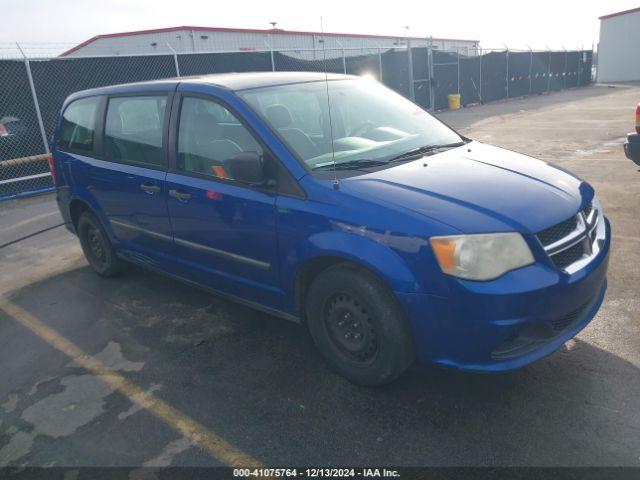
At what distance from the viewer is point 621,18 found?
3753 centimetres

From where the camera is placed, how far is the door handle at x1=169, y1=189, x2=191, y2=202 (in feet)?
12.7

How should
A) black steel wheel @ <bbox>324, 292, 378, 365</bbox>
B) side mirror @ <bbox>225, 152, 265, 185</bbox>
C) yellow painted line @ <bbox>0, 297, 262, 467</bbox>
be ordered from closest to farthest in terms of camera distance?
yellow painted line @ <bbox>0, 297, 262, 467</bbox>
black steel wheel @ <bbox>324, 292, 378, 365</bbox>
side mirror @ <bbox>225, 152, 265, 185</bbox>

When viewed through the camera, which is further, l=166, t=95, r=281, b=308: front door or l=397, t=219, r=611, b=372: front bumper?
l=166, t=95, r=281, b=308: front door

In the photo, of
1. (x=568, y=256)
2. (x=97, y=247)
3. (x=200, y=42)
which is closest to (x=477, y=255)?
(x=568, y=256)

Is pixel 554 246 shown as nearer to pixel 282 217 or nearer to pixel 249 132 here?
pixel 282 217

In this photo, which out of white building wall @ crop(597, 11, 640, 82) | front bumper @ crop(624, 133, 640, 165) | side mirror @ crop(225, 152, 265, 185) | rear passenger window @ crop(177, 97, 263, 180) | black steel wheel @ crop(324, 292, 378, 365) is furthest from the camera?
white building wall @ crop(597, 11, 640, 82)

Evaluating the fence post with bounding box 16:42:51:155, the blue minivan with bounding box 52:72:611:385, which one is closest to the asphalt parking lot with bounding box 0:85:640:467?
the blue minivan with bounding box 52:72:611:385

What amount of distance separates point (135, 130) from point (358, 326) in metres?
2.57

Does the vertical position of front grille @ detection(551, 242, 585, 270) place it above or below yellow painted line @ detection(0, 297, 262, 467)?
above

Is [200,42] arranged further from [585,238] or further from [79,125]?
[585,238]

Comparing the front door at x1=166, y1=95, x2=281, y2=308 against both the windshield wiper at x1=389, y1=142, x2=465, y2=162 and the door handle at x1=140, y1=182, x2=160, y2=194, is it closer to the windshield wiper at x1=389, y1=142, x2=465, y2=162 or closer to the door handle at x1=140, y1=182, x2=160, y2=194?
the door handle at x1=140, y1=182, x2=160, y2=194

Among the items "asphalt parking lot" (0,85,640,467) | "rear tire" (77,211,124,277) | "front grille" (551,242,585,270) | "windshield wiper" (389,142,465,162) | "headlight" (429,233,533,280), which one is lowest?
"asphalt parking lot" (0,85,640,467)

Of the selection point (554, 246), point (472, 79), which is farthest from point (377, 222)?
point (472, 79)

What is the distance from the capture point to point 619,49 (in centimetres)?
3775
